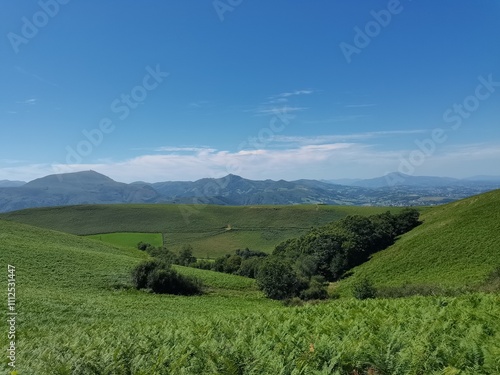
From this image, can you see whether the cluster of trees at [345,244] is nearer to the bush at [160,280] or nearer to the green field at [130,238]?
the bush at [160,280]

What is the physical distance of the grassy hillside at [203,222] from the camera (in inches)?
5822

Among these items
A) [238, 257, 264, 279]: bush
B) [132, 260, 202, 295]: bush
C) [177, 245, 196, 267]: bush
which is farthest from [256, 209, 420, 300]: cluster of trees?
[177, 245, 196, 267]: bush

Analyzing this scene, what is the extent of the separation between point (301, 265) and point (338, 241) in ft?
39.9

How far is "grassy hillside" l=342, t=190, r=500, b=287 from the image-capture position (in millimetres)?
51812

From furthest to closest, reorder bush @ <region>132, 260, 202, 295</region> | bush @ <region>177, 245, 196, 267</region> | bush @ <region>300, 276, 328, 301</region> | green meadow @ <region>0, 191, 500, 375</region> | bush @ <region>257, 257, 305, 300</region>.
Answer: bush @ <region>177, 245, 196, 267</region>
bush @ <region>257, 257, 305, 300</region>
bush @ <region>300, 276, 328, 301</region>
bush @ <region>132, 260, 202, 295</region>
green meadow @ <region>0, 191, 500, 375</region>

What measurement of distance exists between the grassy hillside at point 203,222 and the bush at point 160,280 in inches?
3118

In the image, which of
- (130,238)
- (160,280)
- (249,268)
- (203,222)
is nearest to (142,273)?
(160,280)

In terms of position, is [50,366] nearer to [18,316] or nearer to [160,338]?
[160,338]

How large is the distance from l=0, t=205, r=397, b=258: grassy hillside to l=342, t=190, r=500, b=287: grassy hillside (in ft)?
235

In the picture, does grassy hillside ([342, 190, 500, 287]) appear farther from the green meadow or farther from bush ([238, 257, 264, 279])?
bush ([238, 257, 264, 279])

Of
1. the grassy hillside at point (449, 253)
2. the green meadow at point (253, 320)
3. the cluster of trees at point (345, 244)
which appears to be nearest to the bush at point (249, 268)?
the cluster of trees at point (345, 244)

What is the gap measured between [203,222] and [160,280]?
12584cm

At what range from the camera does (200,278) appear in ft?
204

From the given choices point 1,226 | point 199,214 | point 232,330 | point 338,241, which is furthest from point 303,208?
point 232,330
